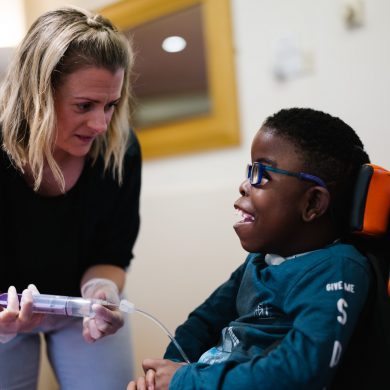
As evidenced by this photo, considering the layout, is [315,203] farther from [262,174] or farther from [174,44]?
[174,44]

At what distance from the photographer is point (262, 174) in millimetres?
935

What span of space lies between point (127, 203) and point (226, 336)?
22.8 inches

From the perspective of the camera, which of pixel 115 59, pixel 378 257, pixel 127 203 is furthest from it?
pixel 127 203

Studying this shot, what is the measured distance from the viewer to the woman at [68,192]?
3.74 feet

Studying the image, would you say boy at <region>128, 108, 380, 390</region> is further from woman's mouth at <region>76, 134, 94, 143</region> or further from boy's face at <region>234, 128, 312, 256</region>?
woman's mouth at <region>76, 134, 94, 143</region>

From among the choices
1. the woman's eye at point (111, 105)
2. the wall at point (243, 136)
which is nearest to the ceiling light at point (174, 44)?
the wall at point (243, 136)

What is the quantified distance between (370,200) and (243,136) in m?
0.93

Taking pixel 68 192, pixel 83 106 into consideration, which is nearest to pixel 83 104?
pixel 83 106

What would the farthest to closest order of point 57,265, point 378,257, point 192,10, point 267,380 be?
point 192,10 → point 57,265 → point 378,257 → point 267,380

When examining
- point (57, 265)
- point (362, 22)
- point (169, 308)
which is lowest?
point (169, 308)

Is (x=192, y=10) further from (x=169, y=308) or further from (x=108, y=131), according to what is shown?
Result: (x=169, y=308)

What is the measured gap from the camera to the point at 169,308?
1969 mm

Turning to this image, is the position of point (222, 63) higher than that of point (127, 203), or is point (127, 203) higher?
point (222, 63)

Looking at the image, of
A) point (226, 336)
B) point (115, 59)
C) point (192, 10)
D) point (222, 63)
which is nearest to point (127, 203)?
point (115, 59)
